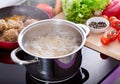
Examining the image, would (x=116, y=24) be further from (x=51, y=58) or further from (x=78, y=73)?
(x=51, y=58)

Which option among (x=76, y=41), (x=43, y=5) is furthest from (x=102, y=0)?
(x=76, y=41)

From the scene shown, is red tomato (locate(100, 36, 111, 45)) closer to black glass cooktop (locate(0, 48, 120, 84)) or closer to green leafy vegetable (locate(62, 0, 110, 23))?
black glass cooktop (locate(0, 48, 120, 84))

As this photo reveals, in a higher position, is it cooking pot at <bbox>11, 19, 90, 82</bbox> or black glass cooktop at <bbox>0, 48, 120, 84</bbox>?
cooking pot at <bbox>11, 19, 90, 82</bbox>

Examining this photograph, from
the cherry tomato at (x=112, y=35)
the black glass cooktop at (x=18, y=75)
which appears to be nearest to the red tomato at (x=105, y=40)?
the cherry tomato at (x=112, y=35)

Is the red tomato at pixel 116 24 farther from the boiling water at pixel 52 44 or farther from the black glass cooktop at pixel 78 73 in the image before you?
the boiling water at pixel 52 44

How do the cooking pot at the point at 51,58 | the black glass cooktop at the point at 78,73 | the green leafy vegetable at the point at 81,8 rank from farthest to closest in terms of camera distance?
the green leafy vegetable at the point at 81,8, the black glass cooktop at the point at 78,73, the cooking pot at the point at 51,58

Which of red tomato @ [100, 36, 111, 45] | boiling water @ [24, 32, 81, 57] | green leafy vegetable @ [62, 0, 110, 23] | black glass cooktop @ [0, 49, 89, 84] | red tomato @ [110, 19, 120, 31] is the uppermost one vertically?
boiling water @ [24, 32, 81, 57]

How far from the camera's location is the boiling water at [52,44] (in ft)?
2.32

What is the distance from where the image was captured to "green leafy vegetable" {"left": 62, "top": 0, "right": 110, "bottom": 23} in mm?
1042

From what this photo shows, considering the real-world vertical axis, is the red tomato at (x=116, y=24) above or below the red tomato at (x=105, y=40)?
above

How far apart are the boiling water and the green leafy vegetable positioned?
10.9 inches

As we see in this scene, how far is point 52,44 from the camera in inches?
29.0

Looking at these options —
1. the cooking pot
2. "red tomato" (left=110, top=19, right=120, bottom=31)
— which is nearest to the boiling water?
the cooking pot

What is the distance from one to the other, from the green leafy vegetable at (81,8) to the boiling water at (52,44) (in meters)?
0.28
